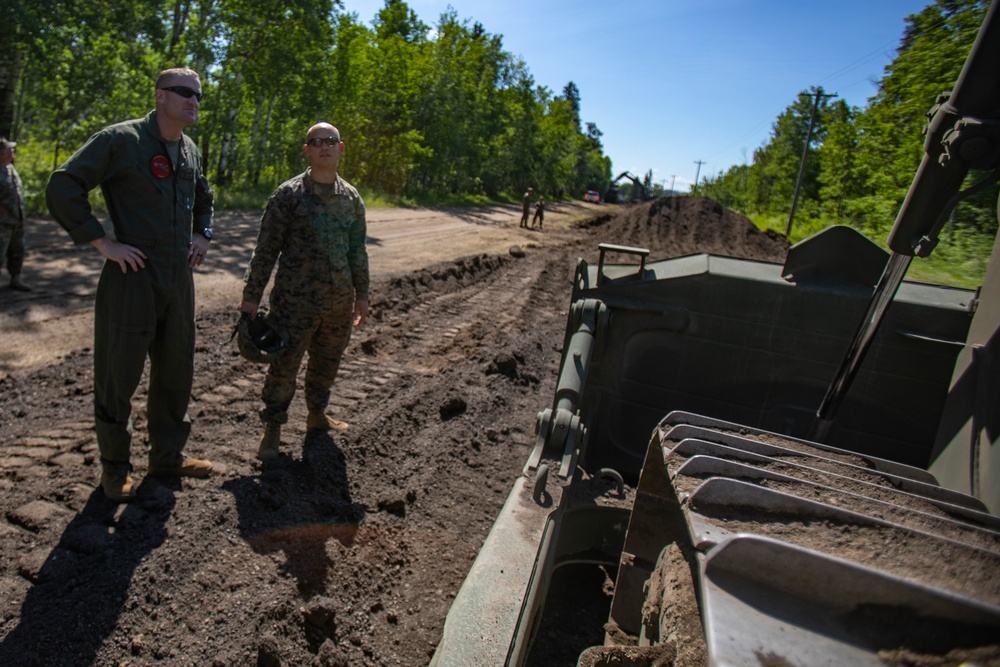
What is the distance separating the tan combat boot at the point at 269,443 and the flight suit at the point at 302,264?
7 cm

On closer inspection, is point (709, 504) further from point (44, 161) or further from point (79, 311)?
point (44, 161)

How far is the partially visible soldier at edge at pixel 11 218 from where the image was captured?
296 inches

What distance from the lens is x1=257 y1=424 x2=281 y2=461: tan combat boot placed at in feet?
13.9

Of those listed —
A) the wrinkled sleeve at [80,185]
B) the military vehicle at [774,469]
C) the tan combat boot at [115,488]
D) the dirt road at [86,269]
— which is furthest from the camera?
the dirt road at [86,269]

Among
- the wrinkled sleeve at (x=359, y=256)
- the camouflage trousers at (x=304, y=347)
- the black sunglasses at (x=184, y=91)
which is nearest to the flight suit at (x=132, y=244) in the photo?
the black sunglasses at (x=184, y=91)

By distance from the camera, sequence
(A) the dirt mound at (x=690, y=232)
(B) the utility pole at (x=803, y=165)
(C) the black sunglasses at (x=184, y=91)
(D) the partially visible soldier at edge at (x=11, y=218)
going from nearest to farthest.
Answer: (C) the black sunglasses at (x=184, y=91), (D) the partially visible soldier at edge at (x=11, y=218), (A) the dirt mound at (x=690, y=232), (B) the utility pole at (x=803, y=165)

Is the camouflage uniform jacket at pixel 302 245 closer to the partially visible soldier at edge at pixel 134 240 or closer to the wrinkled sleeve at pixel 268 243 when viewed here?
the wrinkled sleeve at pixel 268 243

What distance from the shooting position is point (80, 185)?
3.23m

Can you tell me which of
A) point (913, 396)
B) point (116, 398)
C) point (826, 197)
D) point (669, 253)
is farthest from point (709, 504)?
point (826, 197)

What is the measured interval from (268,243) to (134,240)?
2.82 ft

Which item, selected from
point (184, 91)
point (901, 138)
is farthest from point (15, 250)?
point (901, 138)

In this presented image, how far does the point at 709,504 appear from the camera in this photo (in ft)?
5.04

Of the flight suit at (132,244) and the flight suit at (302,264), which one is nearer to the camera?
the flight suit at (132,244)

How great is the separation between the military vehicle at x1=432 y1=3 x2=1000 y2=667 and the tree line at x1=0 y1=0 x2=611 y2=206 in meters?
12.6
